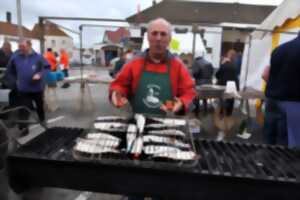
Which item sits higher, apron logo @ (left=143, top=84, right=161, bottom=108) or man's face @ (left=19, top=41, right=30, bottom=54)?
man's face @ (left=19, top=41, right=30, bottom=54)

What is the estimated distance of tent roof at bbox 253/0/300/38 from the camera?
4.62 meters

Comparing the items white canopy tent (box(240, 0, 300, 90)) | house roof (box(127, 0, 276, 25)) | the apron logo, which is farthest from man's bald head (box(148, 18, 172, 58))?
house roof (box(127, 0, 276, 25))

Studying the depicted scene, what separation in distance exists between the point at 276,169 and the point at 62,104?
7.15m

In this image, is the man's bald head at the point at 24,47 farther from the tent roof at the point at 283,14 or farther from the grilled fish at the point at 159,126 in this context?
the tent roof at the point at 283,14

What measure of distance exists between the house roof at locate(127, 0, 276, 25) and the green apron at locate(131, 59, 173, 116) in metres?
23.2

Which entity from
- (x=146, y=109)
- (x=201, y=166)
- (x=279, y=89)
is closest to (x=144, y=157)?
(x=201, y=166)

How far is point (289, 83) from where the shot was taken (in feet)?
7.59

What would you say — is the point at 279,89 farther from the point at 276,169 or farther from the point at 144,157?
the point at 144,157

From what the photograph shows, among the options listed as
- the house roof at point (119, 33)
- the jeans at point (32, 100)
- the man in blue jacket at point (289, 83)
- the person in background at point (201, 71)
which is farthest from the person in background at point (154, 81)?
the person in background at point (201, 71)

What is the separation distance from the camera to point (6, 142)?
166 centimetres

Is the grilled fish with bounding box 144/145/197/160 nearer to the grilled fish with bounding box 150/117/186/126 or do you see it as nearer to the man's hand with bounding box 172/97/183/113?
the grilled fish with bounding box 150/117/186/126

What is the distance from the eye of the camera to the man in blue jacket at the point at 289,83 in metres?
2.27

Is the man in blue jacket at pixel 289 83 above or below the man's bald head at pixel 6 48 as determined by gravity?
below

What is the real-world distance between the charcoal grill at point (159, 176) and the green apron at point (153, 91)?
28.5 inches
